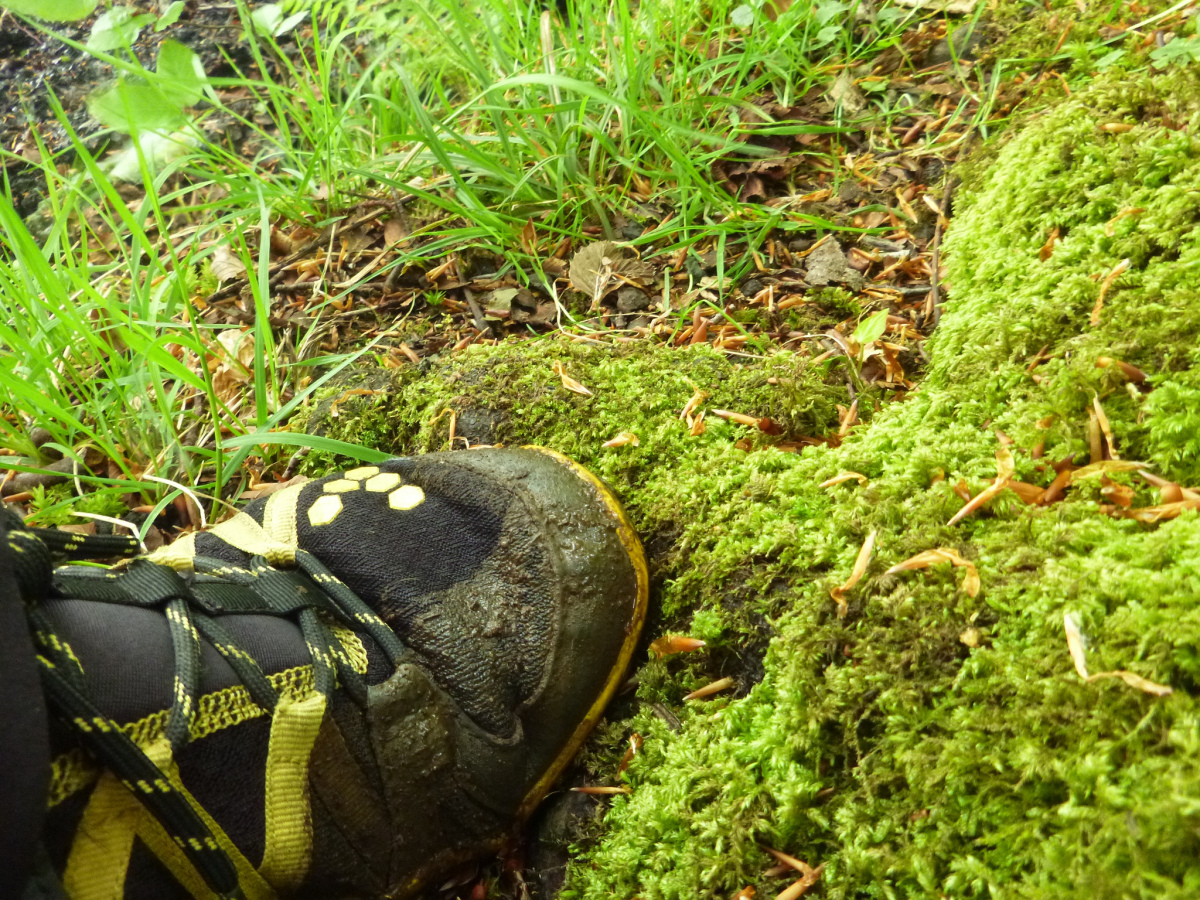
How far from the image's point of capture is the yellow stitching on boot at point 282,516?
1.54 meters

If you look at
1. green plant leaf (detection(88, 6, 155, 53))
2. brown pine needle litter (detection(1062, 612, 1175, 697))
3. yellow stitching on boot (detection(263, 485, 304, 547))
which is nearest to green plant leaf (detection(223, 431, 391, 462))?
yellow stitching on boot (detection(263, 485, 304, 547))

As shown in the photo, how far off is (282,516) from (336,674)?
0.43m

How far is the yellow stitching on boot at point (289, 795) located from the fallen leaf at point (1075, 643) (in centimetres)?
106

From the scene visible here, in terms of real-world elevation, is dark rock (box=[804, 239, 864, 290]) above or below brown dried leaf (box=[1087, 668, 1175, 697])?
below

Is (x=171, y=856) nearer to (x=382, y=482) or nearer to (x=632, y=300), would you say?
(x=382, y=482)

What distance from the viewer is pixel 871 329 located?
1661 mm

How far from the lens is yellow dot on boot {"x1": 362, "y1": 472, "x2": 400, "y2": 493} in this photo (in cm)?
162

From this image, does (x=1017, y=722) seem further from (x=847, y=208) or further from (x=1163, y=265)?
(x=847, y=208)

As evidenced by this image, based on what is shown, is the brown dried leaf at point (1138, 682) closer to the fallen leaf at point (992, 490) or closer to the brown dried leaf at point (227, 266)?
the fallen leaf at point (992, 490)

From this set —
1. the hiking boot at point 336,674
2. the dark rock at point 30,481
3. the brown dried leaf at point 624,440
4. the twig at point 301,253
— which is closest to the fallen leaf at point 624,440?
the brown dried leaf at point 624,440

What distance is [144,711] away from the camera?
3.45 ft

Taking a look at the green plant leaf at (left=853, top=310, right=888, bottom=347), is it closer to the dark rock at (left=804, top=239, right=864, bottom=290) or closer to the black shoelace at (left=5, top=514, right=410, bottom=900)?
the dark rock at (left=804, top=239, right=864, bottom=290)

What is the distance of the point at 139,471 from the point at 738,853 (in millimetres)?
1791

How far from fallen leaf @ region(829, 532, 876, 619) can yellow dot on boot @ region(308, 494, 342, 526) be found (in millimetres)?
986
